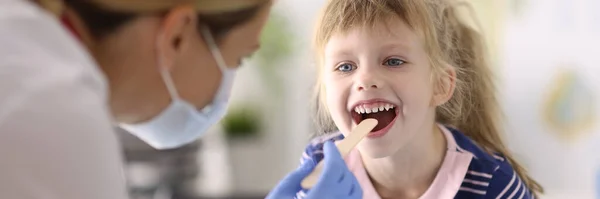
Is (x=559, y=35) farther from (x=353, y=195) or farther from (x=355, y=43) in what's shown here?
(x=353, y=195)

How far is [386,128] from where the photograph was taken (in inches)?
43.8

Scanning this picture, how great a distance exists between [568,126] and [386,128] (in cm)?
164

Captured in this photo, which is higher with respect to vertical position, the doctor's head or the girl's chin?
the girl's chin

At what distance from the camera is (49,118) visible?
543mm

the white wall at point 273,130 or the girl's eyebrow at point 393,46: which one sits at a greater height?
the white wall at point 273,130

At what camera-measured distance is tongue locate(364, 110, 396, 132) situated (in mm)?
1135

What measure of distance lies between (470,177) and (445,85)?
0.50ft

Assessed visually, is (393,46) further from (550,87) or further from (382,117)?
(550,87)

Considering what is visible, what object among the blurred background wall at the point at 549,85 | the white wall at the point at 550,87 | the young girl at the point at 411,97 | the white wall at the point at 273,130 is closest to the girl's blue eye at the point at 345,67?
the young girl at the point at 411,97

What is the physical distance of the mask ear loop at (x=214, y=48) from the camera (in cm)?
74

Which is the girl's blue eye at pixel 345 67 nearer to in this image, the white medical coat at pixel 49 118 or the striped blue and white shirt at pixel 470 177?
the striped blue and white shirt at pixel 470 177

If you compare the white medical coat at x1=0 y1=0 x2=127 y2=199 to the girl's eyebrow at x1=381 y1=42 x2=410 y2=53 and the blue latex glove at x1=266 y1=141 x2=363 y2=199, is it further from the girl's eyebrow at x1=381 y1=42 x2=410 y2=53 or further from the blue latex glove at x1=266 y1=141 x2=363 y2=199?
the girl's eyebrow at x1=381 y1=42 x2=410 y2=53

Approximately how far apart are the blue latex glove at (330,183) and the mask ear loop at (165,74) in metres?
0.19

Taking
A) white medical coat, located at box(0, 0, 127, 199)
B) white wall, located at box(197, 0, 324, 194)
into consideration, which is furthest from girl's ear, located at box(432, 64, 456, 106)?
white wall, located at box(197, 0, 324, 194)
